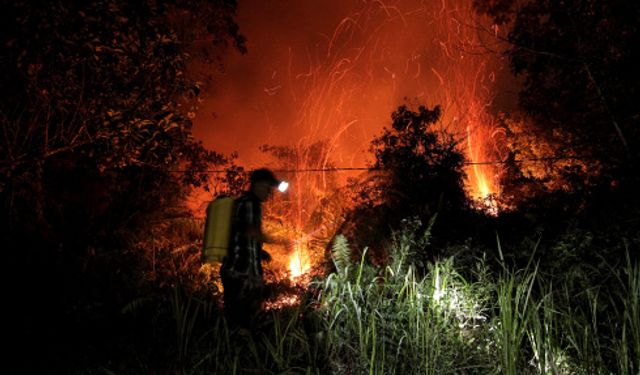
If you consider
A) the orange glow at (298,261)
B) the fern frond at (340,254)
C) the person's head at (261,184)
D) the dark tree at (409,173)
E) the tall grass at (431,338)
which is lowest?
the tall grass at (431,338)

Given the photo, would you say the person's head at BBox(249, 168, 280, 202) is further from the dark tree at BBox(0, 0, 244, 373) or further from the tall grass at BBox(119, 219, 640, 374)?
the dark tree at BBox(0, 0, 244, 373)

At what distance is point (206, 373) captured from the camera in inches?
132

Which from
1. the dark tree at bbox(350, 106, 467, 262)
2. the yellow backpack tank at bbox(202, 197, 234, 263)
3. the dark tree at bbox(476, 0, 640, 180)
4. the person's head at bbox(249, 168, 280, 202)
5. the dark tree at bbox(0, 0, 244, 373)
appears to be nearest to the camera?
the yellow backpack tank at bbox(202, 197, 234, 263)

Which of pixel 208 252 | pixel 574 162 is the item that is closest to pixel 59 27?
pixel 208 252

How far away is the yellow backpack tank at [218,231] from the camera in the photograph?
13.5 feet

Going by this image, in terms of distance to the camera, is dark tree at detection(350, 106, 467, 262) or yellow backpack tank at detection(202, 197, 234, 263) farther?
dark tree at detection(350, 106, 467, 262)

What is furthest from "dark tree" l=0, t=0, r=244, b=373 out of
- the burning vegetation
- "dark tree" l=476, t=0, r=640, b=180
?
"dark tree" l=476, t=0, r=640, b=180

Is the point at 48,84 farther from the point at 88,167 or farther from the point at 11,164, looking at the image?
the point at 88,167

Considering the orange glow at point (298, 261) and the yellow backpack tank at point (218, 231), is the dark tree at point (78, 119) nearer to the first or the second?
the yellow backpack tank at point (218, 231)

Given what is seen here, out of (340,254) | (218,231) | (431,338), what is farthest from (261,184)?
(431,338)

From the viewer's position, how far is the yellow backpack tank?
412 cm

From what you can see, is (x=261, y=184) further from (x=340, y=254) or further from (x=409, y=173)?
(x=409, y=173)

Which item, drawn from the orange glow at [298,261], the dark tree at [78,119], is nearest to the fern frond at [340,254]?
the dark tree at [78,119]

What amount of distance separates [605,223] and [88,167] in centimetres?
954
